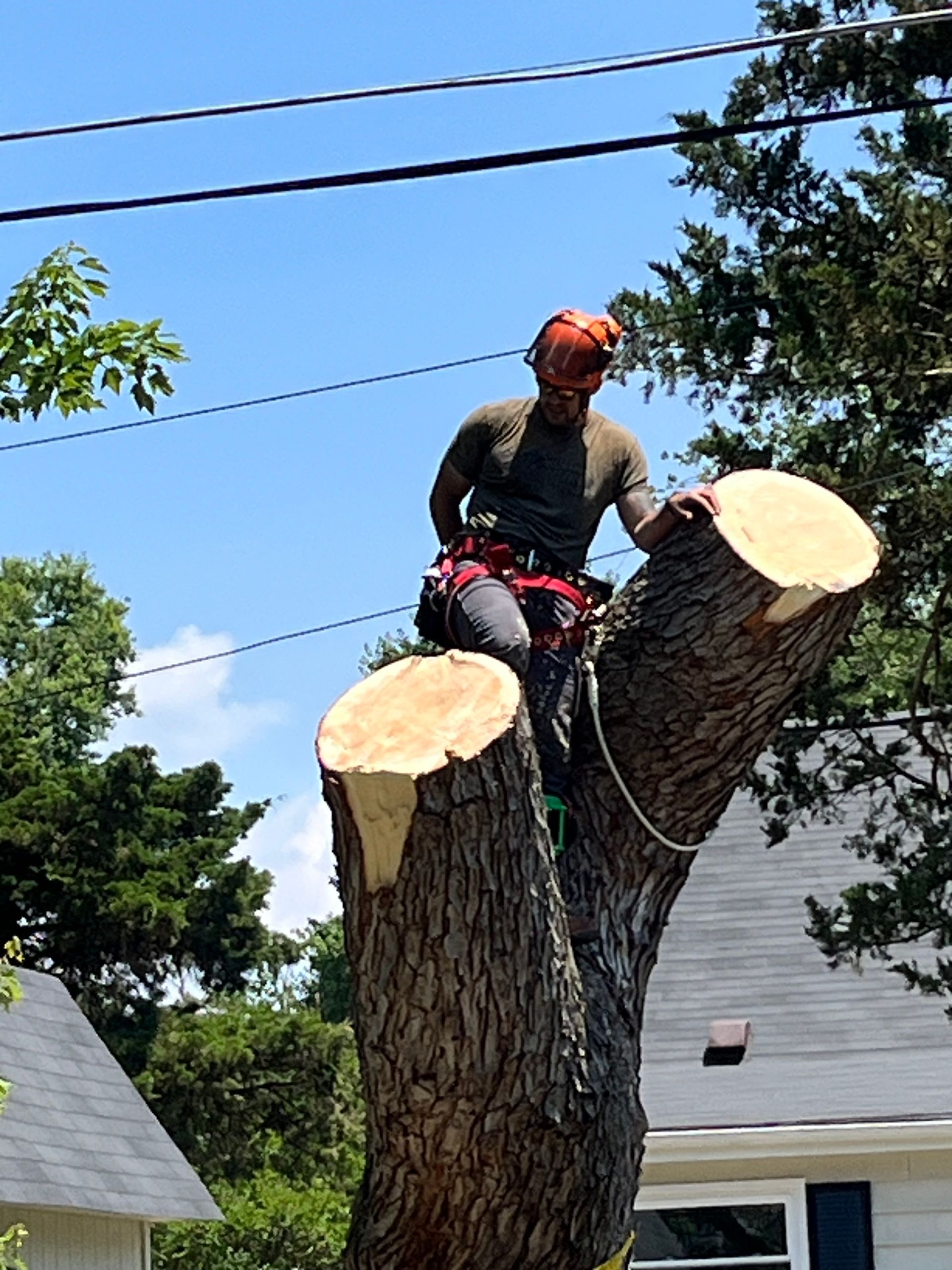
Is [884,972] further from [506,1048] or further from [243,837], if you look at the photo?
[243,837]

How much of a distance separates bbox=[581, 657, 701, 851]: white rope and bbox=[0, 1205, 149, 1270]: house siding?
10903mm

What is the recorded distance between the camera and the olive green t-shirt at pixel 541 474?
5.60 metres

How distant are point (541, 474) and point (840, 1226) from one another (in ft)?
20.7

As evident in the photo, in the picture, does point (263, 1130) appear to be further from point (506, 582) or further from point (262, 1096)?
point (506, 582)

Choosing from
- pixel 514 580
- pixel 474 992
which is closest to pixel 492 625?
pixel 514 580

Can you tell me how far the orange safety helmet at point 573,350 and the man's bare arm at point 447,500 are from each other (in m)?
0.39

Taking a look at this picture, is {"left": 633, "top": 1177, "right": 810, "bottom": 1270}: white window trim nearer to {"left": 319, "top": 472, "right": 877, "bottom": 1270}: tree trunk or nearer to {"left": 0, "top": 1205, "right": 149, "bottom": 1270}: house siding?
{"left": 0, "top": 1205, "right": 149, "bottom": 1270}: house siding

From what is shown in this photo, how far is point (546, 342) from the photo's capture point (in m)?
5.44

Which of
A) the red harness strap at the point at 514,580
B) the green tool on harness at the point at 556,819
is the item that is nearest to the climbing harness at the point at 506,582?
the red harness strap at the point at 514,580

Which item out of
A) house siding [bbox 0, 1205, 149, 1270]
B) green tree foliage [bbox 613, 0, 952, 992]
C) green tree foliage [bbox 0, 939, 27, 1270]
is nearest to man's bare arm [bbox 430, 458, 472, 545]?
green tree foliage [bbox 0, 939, 27, 1270]

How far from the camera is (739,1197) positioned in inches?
434

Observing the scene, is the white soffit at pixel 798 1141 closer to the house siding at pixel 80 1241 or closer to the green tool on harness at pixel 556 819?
the green tool on harness at pixel 556 819

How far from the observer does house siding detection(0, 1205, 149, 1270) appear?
616 inches

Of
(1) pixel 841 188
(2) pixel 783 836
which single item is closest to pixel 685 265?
(1) pixel 841 188
